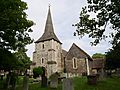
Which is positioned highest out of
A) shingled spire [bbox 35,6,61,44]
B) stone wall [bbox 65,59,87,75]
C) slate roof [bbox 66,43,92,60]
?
shingled spire [bbox 35,6,61,44]

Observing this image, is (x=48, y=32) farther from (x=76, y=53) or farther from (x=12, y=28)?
(x=12, y=28)

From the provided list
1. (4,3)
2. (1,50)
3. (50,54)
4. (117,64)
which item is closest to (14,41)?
(1,50)

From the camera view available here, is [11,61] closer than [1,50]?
No

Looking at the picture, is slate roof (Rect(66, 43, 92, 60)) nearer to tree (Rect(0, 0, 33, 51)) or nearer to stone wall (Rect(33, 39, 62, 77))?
stone wall (Rect(33, 39, 62, 77))

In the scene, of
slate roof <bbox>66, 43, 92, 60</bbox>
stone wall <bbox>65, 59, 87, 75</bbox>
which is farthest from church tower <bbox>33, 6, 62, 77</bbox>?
slate roof <bbox>66, 43, 92, 60</bbox>

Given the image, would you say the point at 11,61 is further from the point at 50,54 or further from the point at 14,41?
the point at 50,54

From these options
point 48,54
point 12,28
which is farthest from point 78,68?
point 12,28

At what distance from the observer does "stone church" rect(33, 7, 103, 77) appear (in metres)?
53.5

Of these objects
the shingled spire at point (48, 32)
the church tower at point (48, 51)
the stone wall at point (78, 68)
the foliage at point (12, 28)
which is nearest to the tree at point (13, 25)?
the foliage at point (12, 28)

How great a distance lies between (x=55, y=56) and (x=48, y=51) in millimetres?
2451

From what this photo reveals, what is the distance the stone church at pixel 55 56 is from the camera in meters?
53.5

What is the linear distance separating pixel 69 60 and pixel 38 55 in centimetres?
1086

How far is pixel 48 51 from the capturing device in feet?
200

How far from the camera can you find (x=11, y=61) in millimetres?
27938
